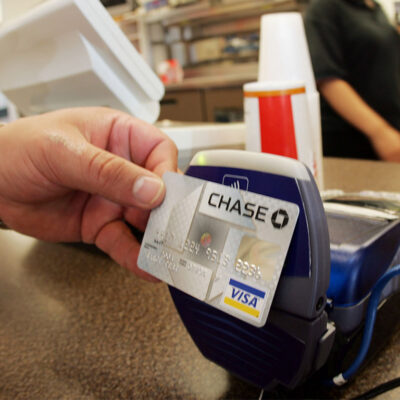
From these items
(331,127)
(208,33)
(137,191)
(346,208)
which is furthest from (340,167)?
(208,33)

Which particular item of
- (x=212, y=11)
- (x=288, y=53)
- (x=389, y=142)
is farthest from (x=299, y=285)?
(x=212, y=11)

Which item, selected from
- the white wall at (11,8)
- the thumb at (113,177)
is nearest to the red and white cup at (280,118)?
the thumb at (113,177)

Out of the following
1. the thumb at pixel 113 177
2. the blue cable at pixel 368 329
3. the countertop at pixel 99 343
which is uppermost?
the thumb at pixel 113 177

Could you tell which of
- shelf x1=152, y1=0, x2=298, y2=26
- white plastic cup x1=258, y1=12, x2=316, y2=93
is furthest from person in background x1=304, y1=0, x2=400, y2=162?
shelf x1=152, y1=0, x2=298, y2=26

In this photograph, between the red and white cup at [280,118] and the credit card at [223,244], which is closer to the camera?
the credit card at [223,244]

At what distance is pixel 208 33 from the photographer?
3.50 metres

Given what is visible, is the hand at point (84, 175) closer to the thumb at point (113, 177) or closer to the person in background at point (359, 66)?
the thumb at point (113, 177)

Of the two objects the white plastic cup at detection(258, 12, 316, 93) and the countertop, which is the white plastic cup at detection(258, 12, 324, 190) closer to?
the white plastic cup at detection(258, 12, 316, 93)

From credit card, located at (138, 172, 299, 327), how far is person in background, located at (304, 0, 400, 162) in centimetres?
120

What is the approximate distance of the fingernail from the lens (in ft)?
1.16

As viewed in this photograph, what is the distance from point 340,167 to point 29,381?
32.8 inches

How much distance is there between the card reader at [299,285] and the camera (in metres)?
0.26

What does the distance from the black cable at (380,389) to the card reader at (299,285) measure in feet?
0.16

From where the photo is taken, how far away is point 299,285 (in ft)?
0.86
